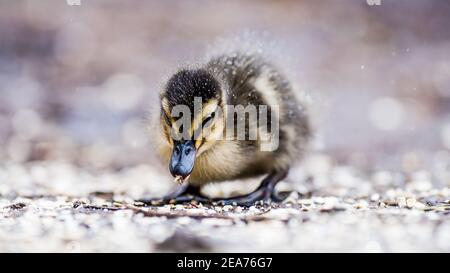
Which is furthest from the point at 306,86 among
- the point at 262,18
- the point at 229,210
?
the point at 262,18

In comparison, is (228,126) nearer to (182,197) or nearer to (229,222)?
(182,197)

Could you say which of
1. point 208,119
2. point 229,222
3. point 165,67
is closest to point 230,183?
point 165,67

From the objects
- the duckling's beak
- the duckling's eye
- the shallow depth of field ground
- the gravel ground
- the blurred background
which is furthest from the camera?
the blurred background

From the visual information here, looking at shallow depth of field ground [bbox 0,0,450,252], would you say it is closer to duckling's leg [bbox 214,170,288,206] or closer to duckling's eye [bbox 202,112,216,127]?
duckling's leg [bbox 214,170,288,206]

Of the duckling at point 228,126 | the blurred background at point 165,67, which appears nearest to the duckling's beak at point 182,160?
the duckling at point 228,126

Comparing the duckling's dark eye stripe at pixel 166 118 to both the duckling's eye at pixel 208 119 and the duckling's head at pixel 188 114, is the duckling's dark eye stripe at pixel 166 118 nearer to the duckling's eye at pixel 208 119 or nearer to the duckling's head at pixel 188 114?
the duckling's head at pixel 188 114

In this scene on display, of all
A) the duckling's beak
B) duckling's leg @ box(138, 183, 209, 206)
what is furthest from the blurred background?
the duckling's beak
